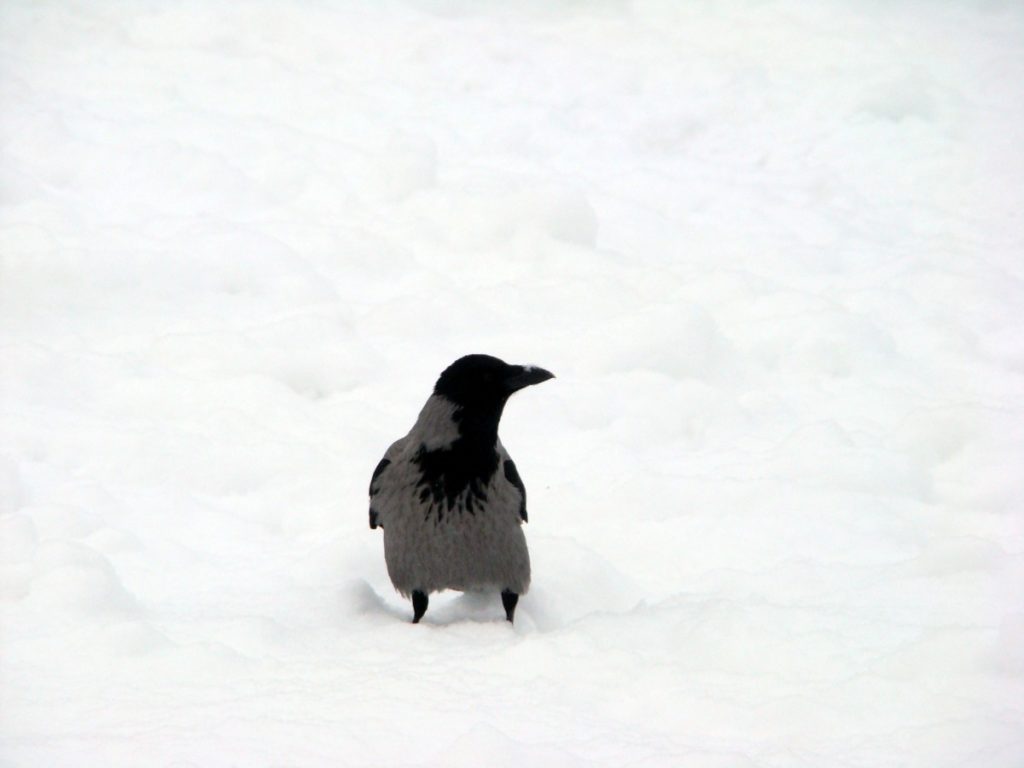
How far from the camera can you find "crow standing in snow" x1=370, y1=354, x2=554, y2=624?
417cm

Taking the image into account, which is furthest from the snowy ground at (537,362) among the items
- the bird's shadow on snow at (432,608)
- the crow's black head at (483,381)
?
the crow's black head at (483,381)

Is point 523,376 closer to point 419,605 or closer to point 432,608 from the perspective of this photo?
point 419,605

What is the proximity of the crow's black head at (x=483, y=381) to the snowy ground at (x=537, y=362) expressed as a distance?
2.49 ft

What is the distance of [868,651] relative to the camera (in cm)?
371

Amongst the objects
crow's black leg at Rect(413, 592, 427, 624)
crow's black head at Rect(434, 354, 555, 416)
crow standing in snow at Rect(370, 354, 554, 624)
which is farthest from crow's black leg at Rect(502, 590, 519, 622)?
crow's black head at Rect(434, 354, 555, 416)

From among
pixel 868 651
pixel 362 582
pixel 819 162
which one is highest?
pixel 819 162

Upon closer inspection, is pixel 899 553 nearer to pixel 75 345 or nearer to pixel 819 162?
pixel 75 345

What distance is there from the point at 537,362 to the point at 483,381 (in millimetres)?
2105

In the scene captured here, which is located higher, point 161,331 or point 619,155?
point 619,155

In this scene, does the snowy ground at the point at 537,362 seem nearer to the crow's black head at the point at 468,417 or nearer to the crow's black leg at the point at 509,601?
the crow's black leg at the point at 509,601

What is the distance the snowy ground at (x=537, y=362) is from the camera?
3.30 meters

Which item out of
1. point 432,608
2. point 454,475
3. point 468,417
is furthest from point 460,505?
point 432,608

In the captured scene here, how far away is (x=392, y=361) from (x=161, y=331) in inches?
47.1

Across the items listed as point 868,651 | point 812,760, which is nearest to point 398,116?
point 868,651
